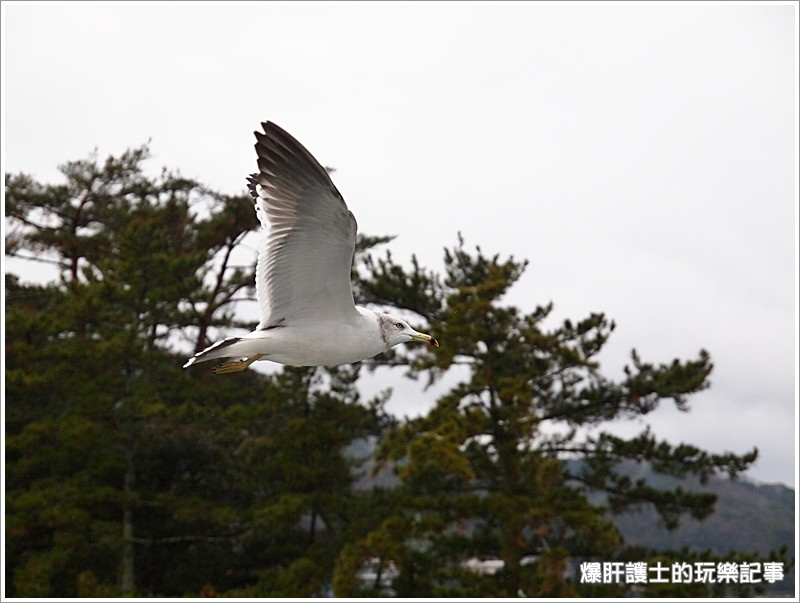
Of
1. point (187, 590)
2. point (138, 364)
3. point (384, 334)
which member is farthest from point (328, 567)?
point (384, 334)

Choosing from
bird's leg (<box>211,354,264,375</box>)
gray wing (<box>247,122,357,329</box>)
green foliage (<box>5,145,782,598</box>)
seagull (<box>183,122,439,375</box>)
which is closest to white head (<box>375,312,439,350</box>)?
seagull (<box>183,122,439,375</box>)

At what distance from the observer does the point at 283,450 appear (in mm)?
17406

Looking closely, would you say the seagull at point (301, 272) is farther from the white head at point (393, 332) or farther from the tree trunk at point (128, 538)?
the tree trunk at point (128, 538)

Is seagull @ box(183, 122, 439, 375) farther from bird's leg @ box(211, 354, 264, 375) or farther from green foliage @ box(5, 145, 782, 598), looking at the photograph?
green foliage @ box(5, 145, 782, 598)

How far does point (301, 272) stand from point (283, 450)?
38.8 ft

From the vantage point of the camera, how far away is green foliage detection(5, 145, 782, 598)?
616 inches

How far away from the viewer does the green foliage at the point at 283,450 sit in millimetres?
15641

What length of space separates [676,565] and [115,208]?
10.4 metres

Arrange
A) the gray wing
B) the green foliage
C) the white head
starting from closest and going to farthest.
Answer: the gray wing < the white head < the green foliage

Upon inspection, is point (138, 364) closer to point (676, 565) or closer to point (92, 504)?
point (92, 504)

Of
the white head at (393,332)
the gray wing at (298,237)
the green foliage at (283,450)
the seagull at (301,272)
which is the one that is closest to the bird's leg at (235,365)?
the seagull at (301,272)

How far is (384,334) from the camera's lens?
612 centimetres

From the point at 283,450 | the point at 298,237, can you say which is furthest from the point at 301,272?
the point at 283,450

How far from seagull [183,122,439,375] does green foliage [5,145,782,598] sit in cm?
889
